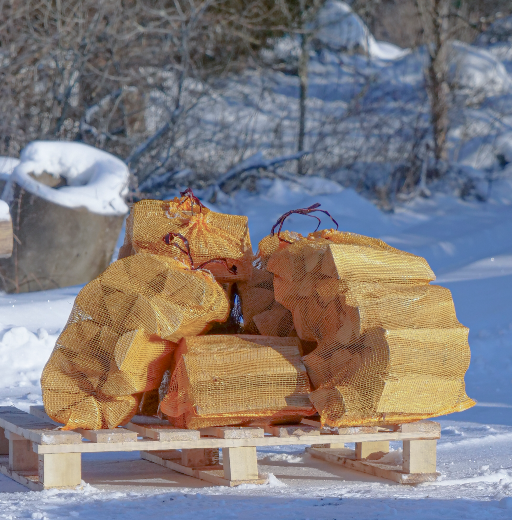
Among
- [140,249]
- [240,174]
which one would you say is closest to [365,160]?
[240,174]

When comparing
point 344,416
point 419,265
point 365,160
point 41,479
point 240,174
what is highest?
point 365,160

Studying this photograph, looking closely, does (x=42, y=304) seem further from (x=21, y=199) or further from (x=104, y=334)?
(x=104, y=334)

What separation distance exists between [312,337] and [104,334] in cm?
85

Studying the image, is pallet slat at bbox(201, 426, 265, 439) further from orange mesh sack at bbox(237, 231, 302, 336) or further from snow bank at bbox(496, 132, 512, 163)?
snow bank at bbox(496, 132, 512, 163)

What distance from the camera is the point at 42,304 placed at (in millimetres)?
5859

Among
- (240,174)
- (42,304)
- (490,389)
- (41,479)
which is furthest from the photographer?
(240,174)

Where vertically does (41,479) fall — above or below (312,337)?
below

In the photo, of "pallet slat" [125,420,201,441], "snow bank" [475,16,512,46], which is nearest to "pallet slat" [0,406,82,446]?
"pallet slat" [125,420,201,441]

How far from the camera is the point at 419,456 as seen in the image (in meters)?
3.34

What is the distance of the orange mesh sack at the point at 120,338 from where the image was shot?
3096 millimetres

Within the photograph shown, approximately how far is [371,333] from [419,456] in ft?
2.16

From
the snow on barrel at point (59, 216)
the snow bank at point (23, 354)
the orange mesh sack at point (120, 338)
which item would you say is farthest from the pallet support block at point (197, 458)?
the snow on barrel at point (59, 216)

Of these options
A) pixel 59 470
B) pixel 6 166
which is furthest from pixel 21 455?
pixel 6 166

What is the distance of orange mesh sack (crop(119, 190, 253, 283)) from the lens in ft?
11.8
